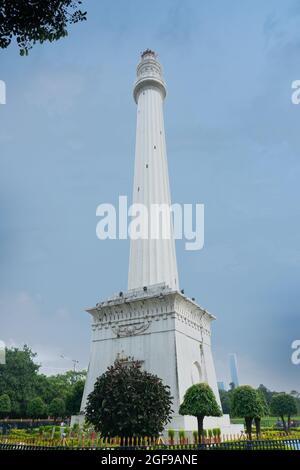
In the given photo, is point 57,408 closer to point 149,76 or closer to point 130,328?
point 130,328

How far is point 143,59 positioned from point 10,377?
41.3 metres

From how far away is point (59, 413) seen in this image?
38.2m

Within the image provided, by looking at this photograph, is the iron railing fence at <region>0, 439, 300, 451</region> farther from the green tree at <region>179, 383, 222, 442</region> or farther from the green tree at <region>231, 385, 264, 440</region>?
the green tree at <region>231, 385, 264, 440</region>

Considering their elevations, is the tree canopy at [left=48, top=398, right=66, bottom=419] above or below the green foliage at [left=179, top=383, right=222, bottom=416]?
below

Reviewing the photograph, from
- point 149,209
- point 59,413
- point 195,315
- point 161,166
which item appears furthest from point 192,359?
point 59,413

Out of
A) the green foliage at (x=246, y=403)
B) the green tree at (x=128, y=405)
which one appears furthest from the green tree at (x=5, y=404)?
the green foliage at (x=246, y=403)

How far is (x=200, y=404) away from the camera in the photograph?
17969mm

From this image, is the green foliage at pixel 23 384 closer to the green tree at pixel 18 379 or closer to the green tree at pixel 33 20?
the green tree at pixel 18 379

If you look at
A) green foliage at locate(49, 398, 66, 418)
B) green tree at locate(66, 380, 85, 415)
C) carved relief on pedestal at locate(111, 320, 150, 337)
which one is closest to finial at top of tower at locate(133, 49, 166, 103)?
carved relief on pedestal at locate(111, 320, 150, 337)

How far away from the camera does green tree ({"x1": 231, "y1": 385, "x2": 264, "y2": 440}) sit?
2027 centimetres

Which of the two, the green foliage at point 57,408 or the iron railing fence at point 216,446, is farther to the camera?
the green foliage at point 57,408

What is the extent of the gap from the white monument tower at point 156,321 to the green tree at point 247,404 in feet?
9.09

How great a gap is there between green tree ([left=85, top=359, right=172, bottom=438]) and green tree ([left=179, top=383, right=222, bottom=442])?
1.90m

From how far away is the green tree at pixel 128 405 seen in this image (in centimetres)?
1480
